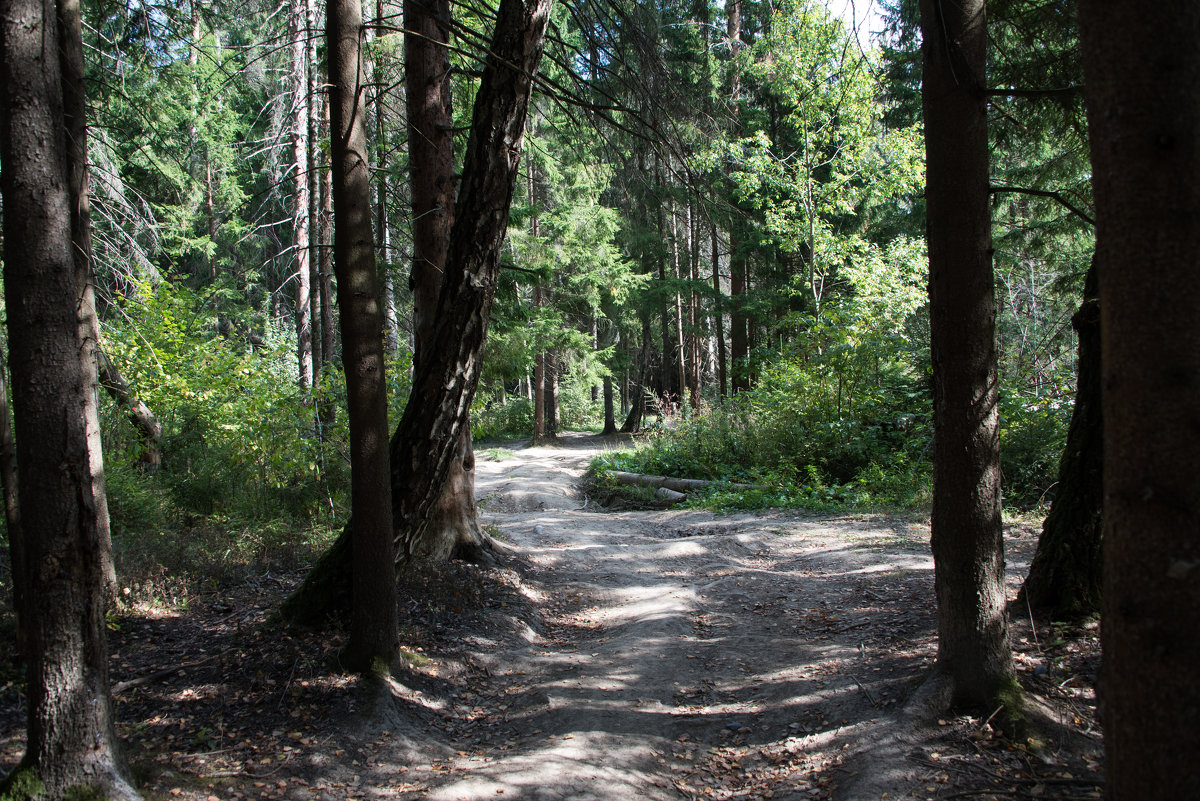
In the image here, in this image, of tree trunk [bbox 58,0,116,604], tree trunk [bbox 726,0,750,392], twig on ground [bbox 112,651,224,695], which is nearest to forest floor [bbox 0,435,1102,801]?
twig on ground [bbox 112,651,224,695]

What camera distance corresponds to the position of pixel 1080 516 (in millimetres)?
4613

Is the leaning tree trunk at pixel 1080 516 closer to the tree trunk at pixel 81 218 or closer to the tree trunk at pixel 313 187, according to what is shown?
the tree trunk at pixel 81 218

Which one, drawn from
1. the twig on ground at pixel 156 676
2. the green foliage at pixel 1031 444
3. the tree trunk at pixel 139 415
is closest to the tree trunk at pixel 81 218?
the twig on ground at pixel 156 676

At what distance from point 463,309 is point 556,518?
299 inches

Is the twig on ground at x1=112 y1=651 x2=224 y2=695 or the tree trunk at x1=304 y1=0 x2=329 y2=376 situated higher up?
the tree trunk at x1=304 y1=0 x2=329 y2=376

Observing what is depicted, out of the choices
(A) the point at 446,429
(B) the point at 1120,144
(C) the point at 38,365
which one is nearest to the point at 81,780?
(C) the point at 38,365

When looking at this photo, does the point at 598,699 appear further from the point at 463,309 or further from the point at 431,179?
the point at 431,179

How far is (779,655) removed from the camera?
5.66 metres

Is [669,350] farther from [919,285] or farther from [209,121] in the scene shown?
[209,121]

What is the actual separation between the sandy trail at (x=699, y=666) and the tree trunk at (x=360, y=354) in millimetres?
995

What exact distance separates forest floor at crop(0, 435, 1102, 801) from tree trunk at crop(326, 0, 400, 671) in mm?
472

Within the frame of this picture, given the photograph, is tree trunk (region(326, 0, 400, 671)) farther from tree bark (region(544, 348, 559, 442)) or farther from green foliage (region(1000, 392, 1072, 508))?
tree bark (region(544, 348, 559, 442))

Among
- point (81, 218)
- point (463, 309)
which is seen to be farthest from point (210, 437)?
point (463, 309)

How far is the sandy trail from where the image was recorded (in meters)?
4.01
